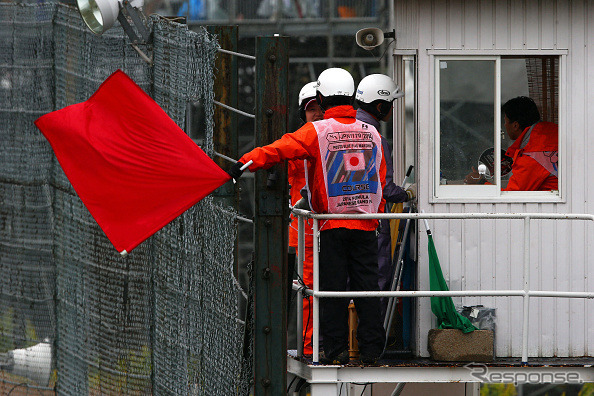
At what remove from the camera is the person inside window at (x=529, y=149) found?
27.3 ft

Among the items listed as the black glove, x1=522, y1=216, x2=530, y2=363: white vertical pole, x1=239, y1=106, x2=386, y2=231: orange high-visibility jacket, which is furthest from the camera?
x1=522, y1=216, x2=530, y2=363: white vertical pole

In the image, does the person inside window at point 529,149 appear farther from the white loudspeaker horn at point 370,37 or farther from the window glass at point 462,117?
the white loudspeaker horn at point 370,37

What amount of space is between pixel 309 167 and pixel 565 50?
7.15 feet

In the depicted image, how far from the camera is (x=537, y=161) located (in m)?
8.39

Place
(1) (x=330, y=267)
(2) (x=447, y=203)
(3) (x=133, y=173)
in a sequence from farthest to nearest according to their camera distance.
Answer: (2) (x=447, y=203)
(1) (x=330, y=267)
(3) (x=133, y=173)

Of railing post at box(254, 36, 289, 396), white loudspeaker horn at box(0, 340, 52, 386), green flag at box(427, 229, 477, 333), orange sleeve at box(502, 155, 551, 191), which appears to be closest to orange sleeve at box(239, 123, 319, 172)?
railing post at box(254, 36, 289, 396)

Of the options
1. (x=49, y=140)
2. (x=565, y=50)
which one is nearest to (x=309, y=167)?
(x=49, y=140)

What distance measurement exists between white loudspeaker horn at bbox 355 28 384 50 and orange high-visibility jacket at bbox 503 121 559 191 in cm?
133

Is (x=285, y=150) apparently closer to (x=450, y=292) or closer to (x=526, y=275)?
(x=450, y=292)

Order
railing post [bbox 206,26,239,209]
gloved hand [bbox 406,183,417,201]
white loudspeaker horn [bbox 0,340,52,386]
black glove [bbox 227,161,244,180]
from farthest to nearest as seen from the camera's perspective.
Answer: railing post [bbox 206,26,239,209] → gloved hand [bbox 406,183,417,201] → white loudspeaker horn [bbox 0,340,52,386] → black glove [bbox 227,161,244,180]

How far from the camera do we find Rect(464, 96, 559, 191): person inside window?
328 inches

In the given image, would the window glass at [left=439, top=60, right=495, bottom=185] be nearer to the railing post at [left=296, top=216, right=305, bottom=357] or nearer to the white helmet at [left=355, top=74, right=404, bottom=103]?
the white helmet at [left=355, top=74, right=404, bottom=103]

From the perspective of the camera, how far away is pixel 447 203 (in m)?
8.14

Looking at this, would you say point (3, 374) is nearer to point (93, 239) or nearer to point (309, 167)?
point (93, 239)
